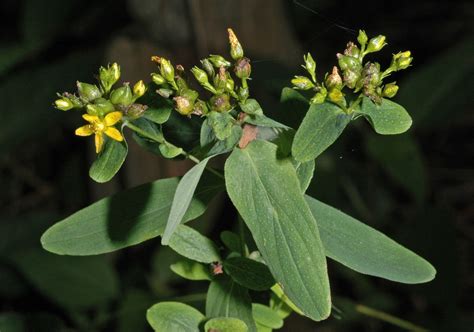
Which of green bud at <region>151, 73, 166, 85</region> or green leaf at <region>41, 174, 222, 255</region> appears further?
green leaf at <region>41, 174, 222, 255</region>

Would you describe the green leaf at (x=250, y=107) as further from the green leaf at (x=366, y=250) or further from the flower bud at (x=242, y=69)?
the green leaf at (x=366, y=250)

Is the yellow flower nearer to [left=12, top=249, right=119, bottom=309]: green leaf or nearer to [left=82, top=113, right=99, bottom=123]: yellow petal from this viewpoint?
[left=82, top=113, right=99, bottom=123]: yellow petal

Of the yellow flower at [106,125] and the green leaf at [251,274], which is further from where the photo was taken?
the green leaf at [251,274]

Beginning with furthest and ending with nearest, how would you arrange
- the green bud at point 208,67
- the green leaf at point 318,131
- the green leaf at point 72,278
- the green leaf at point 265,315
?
the green leaf at point 72,278, the green leaf at point 265,315, the green bud at point 208,67, the green leaf at point 318,131

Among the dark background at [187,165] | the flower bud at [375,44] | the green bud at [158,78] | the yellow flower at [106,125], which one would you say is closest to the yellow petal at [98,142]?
the yellow flower at [106,125]

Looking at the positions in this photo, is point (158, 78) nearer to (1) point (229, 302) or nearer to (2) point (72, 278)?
(1) point (229, 302)

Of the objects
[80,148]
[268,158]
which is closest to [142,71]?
[80,148]

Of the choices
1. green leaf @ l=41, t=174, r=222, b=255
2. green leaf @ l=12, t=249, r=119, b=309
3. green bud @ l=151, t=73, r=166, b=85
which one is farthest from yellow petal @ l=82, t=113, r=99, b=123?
green leaf @ l=12, t=249, r=119, b=309
